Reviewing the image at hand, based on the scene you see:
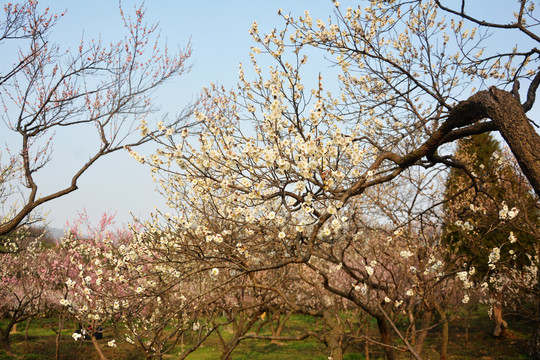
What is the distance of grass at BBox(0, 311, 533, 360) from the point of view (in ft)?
33.3

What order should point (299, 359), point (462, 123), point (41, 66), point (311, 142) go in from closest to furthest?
point (311, 142) < point (462, 123) < point (41, 66) < point (299, 359)

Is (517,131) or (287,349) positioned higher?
(517,131)

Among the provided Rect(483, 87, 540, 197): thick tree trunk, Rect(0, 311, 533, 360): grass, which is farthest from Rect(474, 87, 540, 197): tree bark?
Rect(0, 311, 533, 360): grass

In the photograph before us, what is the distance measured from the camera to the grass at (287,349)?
400 inches

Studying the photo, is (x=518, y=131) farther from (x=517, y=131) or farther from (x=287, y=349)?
(x=287, y=349)

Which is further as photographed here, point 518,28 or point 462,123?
point 518,28

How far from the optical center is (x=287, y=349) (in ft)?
38.0

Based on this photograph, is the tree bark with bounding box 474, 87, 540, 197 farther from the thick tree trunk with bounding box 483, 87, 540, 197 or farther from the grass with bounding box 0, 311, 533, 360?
the grass with bounding box 0, 311, 533, 360

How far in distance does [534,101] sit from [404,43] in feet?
9.30

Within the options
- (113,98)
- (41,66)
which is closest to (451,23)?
(113,98)

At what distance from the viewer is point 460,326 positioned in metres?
15.3

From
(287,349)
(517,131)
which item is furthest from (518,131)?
(287,349)

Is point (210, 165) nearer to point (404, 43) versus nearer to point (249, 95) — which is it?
point (249, 95)

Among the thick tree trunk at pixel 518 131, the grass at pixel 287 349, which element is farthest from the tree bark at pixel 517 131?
the grass at pixel 287 349
